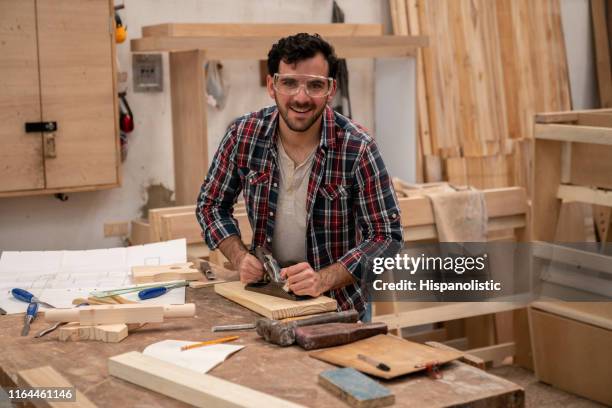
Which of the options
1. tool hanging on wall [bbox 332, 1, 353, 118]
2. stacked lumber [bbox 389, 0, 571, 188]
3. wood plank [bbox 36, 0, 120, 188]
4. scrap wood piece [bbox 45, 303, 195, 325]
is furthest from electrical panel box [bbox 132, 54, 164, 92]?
scrap wood piece [bbox 45, 303, 195, 325]

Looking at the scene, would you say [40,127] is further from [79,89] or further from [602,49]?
[602,49]

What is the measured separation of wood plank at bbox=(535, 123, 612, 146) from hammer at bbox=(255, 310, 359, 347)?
2155 mm

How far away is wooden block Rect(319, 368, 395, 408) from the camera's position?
174 centimetres

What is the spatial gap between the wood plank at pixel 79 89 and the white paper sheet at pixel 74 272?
57.3 inches

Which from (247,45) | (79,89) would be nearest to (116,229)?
(79,89)

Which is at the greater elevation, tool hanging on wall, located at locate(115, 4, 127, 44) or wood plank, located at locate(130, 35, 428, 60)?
tool hanging on wall, located at locate(115, 4, 127, 44)

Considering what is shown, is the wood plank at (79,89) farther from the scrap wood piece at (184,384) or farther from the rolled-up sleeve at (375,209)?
the scrap wood piece at (184,384)

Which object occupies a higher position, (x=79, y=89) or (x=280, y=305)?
(x=79, y=89)

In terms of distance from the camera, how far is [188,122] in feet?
15.0

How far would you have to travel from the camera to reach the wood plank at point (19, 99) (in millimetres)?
4109

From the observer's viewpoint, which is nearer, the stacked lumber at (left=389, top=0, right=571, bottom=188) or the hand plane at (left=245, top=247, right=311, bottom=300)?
the hand plane at (left=245, top=247, right=311, bottom=300)

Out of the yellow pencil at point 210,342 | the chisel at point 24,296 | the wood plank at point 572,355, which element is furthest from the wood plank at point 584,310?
the chisel at point 24,296

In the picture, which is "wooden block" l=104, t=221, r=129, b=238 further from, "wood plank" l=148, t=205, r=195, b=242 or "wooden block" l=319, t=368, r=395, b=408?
"wooden block" l=319, t=368, r=395, b=408

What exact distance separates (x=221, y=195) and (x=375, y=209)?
585 millimetres
